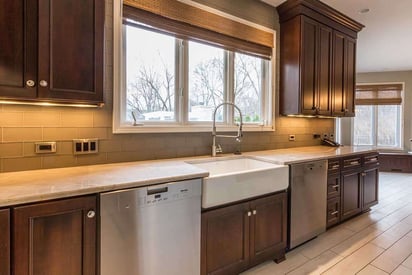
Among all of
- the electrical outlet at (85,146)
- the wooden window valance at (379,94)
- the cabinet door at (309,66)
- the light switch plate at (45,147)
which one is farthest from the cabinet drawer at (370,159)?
the wooden window valance at (379,94)

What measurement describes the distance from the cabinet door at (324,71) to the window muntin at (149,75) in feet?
6.65

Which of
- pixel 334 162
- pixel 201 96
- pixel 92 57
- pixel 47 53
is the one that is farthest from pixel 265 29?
Result: pixel 47 53

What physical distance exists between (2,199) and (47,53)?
2.74 feet

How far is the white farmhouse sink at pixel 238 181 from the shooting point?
68.0 inches

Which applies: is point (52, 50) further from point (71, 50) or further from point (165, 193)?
point (165, 193)

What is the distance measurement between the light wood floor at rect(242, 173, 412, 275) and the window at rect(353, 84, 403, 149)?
404 cm

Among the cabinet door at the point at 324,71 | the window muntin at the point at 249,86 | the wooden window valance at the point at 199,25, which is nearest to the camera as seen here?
the wooden window valance at the point at 199,25

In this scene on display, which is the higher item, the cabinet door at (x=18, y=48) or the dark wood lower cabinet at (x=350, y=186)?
the cabinet door at (x=18, y=48)

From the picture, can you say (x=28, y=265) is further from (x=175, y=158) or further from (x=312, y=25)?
(x=312, y=25)

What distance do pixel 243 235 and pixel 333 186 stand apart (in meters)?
1.49

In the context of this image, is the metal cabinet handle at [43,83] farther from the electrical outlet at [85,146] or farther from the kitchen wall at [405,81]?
the kitchen wall at [405,81]

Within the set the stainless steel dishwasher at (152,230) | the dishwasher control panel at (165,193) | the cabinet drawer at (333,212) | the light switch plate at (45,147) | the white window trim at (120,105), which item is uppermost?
the white window trim at (120,105)

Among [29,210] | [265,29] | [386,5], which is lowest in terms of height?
[29,210]

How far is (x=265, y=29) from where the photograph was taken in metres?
3.05
